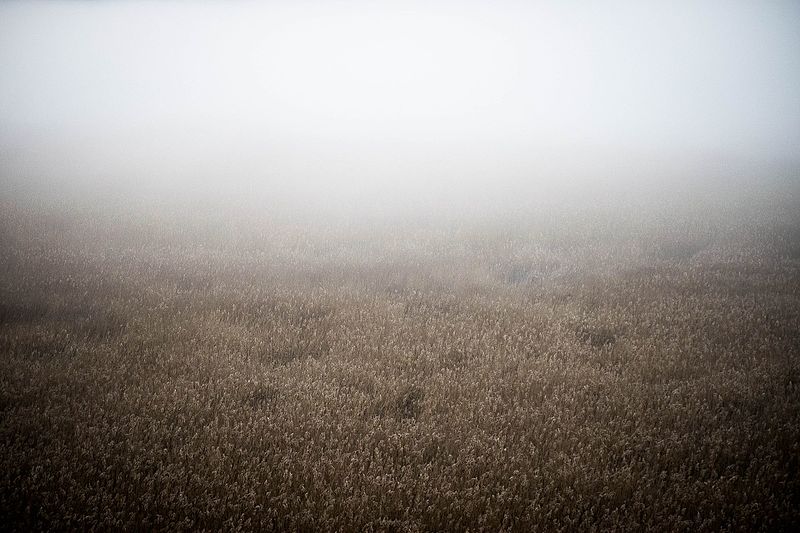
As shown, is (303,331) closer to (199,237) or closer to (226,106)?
(199,237)

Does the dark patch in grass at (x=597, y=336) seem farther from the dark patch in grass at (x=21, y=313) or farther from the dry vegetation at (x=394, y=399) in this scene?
the dark patch in grass at (x=21, y=313)

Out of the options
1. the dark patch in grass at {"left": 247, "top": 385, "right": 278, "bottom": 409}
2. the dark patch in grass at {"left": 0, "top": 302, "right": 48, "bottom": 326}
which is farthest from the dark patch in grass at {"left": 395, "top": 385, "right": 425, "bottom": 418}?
the dark patch in grass at {"left": 0, "top": 302, "right": 48, "bottom": 326}

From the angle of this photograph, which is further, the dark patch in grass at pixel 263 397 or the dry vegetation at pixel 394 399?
the dark patch in grass at pixel 263 397

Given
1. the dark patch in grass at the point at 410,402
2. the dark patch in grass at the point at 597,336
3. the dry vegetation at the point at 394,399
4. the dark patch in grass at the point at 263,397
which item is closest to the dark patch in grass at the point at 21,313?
the dry vegetation at the point at 394,399

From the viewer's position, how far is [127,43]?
43.2m

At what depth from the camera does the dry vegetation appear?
2453 mm

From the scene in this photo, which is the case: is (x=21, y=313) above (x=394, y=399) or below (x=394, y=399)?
above

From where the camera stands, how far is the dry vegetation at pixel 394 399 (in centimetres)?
245

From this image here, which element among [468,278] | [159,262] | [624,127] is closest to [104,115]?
[159,262]

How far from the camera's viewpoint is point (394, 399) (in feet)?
12.0

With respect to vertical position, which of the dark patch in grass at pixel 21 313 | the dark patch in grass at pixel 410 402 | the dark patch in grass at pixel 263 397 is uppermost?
the dark patch in grass at pixel 21 313

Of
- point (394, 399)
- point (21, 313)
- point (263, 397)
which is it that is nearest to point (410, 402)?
point (394, 399)

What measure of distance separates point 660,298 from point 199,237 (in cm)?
1040

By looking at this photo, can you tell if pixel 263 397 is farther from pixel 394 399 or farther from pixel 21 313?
pixel 21 313
